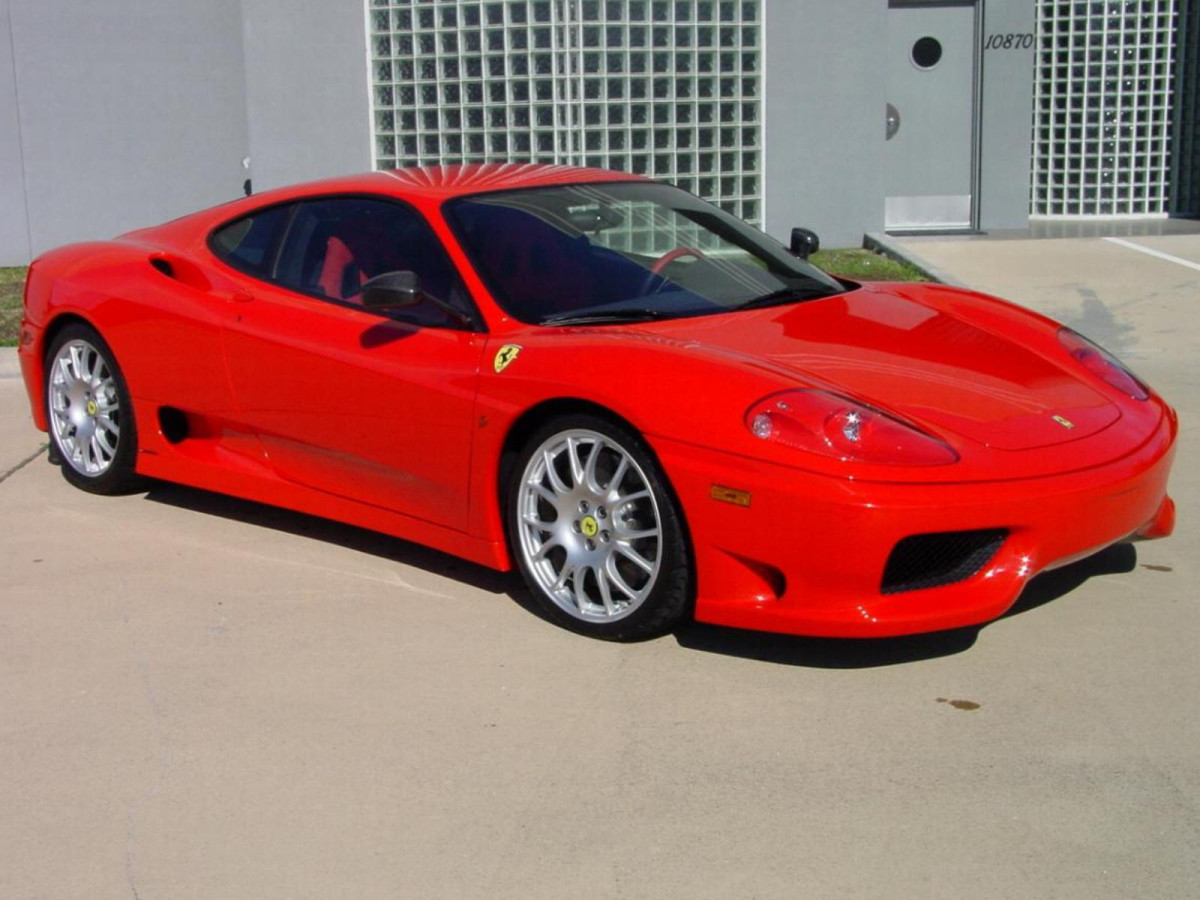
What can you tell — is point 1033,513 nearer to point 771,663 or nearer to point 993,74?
point 771,663

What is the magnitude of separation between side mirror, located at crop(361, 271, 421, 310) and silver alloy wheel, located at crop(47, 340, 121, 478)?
160cm

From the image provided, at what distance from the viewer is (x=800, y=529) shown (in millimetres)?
3916

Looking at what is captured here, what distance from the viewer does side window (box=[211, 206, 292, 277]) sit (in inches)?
215

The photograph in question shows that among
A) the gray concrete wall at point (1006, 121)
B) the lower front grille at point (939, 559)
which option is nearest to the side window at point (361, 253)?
the lower front grille at point (939, 559)

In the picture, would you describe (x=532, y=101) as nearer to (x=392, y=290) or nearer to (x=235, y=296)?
(x=235, y=296)

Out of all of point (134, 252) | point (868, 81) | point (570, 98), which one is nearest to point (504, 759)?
Answer: point (134, 252)

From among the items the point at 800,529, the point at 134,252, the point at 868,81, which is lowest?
the point at 800,529

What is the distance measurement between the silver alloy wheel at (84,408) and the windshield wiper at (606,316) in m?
2.00

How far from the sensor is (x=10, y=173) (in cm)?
1222

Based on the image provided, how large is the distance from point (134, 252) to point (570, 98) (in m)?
5.98

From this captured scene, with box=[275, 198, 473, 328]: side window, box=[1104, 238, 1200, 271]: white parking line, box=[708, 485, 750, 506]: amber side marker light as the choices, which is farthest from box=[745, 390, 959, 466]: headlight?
box=[1104, 238, 1200, 271]: white parking line

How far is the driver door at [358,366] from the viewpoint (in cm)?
470

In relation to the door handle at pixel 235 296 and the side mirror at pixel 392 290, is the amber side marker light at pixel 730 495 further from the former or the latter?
the door handle at pixel 235 296

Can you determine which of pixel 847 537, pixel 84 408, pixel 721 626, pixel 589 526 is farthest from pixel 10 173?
pixel 847 537
